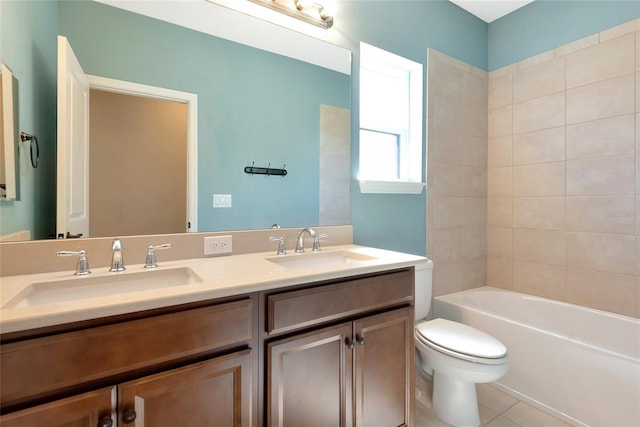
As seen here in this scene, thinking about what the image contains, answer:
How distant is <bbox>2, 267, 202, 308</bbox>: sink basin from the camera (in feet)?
3.14

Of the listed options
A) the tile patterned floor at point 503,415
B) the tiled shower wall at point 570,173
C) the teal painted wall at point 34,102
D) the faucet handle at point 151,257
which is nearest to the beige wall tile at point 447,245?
the tiled shower wall at point 570,173

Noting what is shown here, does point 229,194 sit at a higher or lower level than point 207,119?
lower

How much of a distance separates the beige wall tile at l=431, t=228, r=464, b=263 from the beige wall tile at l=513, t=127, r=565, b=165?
736 millimetres

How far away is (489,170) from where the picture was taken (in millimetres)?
2621

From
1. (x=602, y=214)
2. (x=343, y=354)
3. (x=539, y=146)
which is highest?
(x=539, y=146)

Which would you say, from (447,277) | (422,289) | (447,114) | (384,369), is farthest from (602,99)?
(384,369)

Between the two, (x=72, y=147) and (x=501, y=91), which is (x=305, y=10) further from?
(x=501, y=91)

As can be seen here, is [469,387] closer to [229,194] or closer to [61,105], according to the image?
[229,194]

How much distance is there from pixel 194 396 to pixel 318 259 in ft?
2.65

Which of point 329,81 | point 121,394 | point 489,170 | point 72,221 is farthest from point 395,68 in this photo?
point 121,394

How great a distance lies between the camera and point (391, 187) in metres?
2.03

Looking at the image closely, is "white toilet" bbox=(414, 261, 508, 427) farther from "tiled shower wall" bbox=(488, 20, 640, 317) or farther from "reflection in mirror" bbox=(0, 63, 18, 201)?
"reflection in mirror" bbox=(0, 63, 18, 201)

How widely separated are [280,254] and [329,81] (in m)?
1.04

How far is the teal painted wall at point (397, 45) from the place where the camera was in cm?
189
